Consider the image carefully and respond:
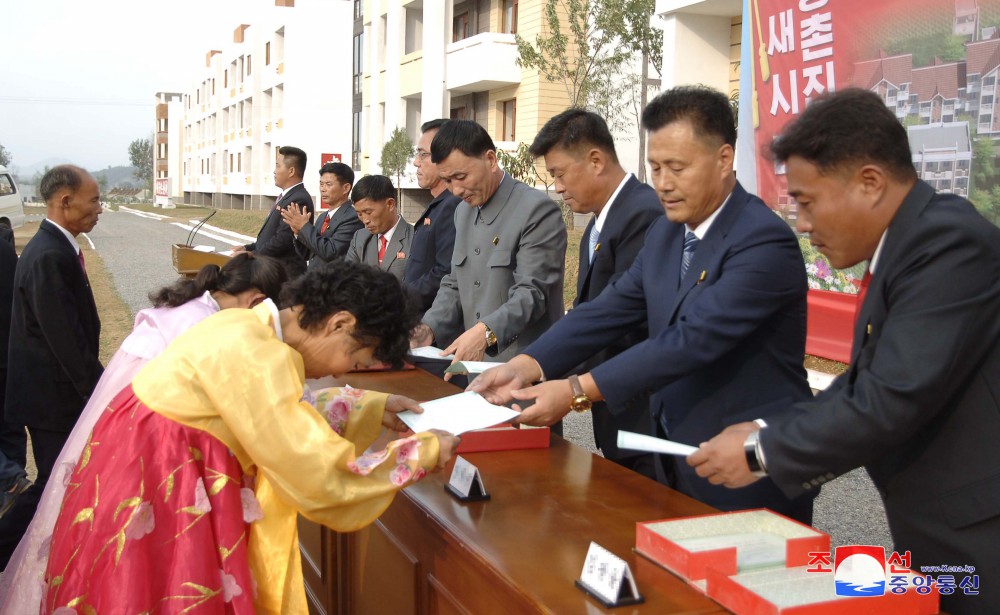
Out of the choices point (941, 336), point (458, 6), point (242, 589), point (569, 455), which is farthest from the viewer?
point (458, 6)

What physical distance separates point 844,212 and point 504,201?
6.32 ft

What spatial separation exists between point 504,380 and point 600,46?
12.1m

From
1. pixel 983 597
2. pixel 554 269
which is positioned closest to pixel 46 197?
pixel 554 269

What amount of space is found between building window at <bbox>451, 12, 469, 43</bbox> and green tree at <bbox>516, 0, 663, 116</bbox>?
201 inches

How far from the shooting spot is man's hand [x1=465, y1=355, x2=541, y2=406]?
2.34 metres

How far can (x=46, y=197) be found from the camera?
3.71 m

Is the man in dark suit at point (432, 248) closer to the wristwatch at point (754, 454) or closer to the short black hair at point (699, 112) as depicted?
the short black hair at point (699, 112)

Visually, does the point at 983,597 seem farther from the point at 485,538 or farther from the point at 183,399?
the point at 183,399

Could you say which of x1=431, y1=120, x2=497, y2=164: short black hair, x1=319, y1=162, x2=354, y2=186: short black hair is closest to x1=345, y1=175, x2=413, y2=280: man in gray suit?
x1=319, y1=162, x2=354, y2=186: short black hair

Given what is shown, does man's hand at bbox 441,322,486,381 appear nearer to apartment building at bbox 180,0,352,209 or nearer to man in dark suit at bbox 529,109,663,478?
man in dark suit at bbox 529,109,663,478

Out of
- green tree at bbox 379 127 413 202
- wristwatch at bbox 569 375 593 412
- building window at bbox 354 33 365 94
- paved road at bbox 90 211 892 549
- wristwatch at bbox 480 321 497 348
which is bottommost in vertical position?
paved road at bbox 90 211 892 549

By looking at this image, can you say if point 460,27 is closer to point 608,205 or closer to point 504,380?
point 608,205

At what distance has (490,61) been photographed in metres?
16.8

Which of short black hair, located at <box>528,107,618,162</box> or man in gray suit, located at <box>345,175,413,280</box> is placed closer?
short black hair, located at <box>528,107,618,162</box>
